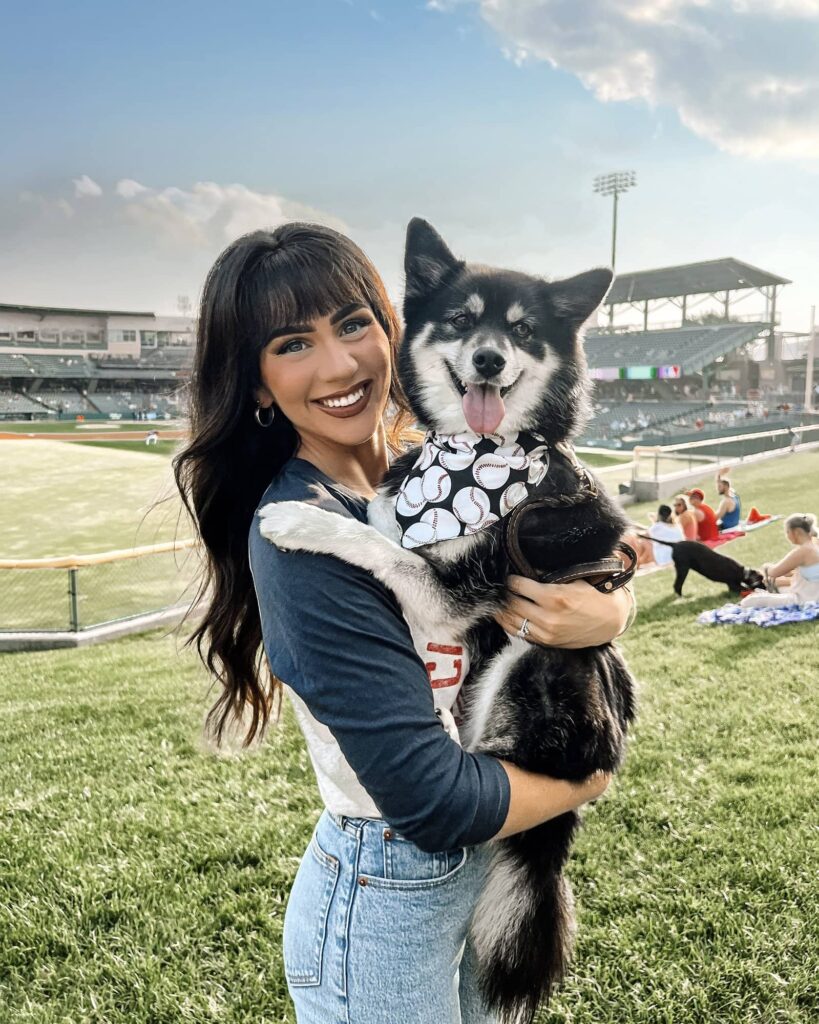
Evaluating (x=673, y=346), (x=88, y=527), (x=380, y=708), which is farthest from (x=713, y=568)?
(x=673, y=346)

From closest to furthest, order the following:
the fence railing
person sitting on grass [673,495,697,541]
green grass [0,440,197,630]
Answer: the fence railing → green grass [0,440,197,630] → person sitting on grass [673,495,697,541]

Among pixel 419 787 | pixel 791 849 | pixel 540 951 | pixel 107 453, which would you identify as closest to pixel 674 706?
pixel 791 849

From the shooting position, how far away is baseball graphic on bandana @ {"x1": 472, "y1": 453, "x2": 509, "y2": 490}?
6.15 feet

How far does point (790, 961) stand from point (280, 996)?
1906mm

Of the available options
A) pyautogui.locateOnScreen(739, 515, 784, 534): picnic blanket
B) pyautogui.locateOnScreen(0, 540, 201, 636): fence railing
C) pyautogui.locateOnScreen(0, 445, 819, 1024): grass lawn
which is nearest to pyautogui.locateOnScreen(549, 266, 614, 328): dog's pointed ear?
pyautogui.locateOnScreen(0, 445, 819, 1024): grass lawn

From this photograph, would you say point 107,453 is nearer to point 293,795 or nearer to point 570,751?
point 293,795

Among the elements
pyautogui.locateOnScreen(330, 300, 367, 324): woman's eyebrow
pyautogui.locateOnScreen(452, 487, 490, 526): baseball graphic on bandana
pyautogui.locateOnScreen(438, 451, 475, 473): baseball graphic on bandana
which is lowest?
pyautogui.locateOnScreen(452, 487, 490, 526): baseball graphic on bandana

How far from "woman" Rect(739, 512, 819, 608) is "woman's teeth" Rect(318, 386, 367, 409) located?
7284 millimetres

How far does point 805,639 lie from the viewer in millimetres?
6906

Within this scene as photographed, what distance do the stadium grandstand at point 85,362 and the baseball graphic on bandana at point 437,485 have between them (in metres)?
63.9

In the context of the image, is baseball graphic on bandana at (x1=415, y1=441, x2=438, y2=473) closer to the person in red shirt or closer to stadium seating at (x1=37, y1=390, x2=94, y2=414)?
the person in red shirt

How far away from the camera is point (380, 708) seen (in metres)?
1.30

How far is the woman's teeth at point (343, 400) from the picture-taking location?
5.92ft

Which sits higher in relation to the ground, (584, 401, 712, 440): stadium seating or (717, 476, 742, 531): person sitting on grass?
(584, 401, 712, 440): stadium seating
